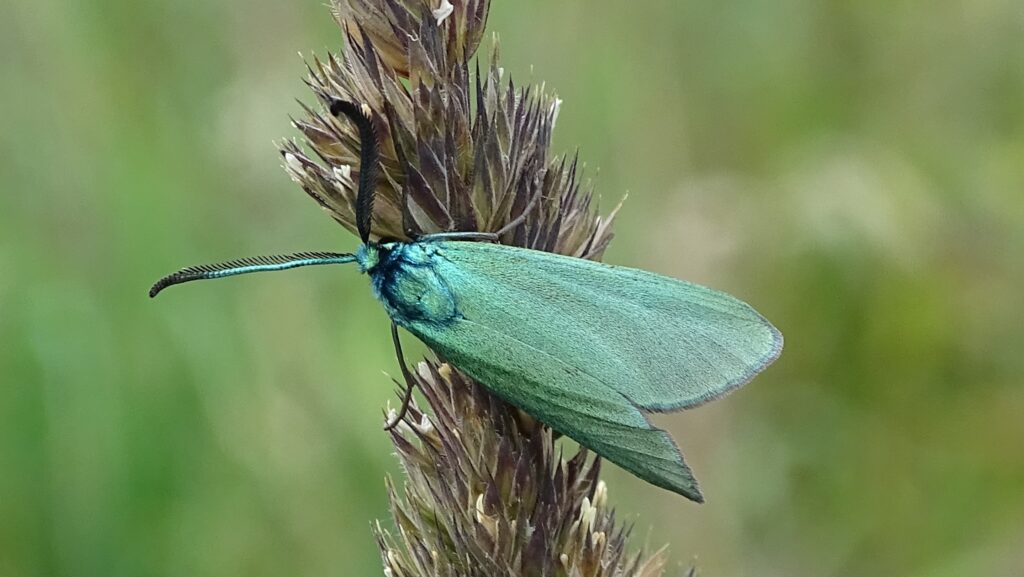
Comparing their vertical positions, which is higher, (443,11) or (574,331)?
(443,11)

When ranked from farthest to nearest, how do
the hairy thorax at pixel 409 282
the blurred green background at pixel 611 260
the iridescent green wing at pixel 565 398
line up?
the blurred green background at pixel 611 260 < the hairy thorax at pixel 409 282 < the iridescent green wing at pixel 565 398

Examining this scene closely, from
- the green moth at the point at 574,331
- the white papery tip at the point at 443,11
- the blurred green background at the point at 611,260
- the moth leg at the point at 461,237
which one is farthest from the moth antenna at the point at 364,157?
the blurred green background at the point at 611,260

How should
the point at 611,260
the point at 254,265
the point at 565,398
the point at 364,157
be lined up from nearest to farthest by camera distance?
the point at 565,398 → the point at 364,157 → the point at 254,265 → the point at 611,260

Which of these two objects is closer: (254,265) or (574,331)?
(574,331)

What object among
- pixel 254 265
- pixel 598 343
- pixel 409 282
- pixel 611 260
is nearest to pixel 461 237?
pixel 409 282

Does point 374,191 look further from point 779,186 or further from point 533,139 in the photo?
point 779,186

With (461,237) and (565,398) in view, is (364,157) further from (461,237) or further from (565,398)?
(565,398)

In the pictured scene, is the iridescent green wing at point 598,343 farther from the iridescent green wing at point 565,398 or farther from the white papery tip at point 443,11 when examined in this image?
the white papery tip at point 443,11
